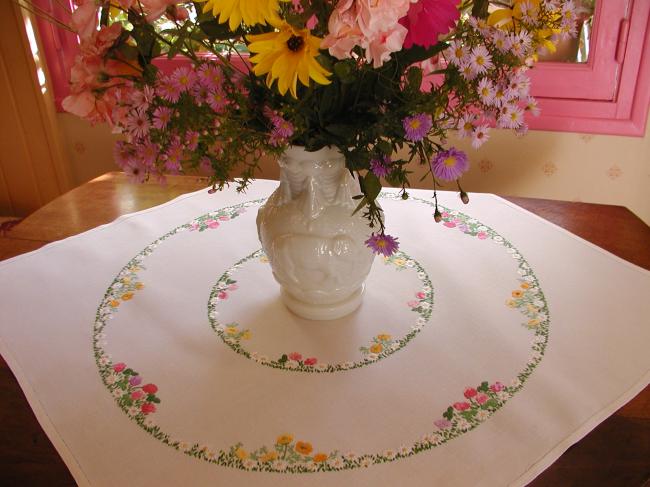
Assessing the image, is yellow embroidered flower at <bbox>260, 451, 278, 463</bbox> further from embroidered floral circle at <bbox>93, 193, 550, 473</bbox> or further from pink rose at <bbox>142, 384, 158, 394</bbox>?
pink rose at <bbox>142, 384, 158, 394</bbox>

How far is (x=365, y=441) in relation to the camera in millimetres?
728

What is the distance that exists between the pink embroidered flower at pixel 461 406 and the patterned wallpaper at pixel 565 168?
1.10 meters

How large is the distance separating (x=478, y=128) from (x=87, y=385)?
26.2 inches

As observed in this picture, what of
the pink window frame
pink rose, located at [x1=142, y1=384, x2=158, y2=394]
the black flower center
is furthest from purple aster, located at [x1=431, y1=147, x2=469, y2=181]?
the pink window frame

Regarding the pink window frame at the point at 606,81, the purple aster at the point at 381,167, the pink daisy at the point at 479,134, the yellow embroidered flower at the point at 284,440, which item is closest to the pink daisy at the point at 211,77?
the purple aster at the point at 381,167

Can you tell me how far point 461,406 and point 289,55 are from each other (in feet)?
1.67

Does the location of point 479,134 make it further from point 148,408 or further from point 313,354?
point 148,408

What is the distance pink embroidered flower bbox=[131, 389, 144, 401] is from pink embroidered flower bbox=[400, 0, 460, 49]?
59 cm

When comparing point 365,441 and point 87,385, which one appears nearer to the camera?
point 365,441

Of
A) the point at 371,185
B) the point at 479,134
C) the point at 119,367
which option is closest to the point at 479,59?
the point at 479,134

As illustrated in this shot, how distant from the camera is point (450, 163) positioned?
2.41 feet

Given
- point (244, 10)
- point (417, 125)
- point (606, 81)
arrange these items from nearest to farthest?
1. point (244, 10)
2. point (417, 125)
3. point (606, 81)

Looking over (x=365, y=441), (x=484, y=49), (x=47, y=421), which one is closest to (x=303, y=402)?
(x=365, y=441)

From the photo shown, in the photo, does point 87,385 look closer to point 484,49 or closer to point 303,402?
point 303,402
